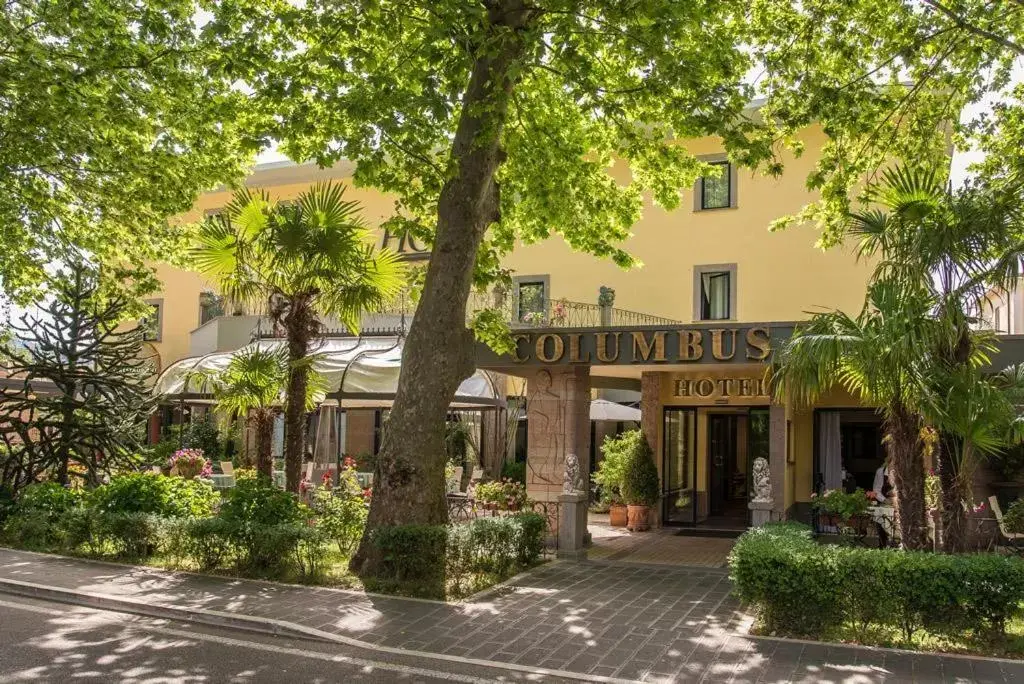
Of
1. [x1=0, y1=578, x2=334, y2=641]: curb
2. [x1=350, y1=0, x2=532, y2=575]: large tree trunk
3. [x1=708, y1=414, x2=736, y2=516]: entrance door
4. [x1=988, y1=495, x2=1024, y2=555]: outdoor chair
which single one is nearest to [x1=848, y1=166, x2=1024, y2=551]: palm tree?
[x1=988, y1=495, x2=1024, y2=555]: outdoor chair

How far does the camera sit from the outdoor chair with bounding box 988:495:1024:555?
12777 millimetres

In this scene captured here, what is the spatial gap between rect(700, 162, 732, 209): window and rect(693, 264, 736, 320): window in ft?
5.23

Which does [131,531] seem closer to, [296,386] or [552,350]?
[296,386]

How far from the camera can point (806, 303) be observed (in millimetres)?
21234

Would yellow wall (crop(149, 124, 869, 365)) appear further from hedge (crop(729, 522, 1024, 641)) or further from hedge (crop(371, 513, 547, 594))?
hedge (crop(729, 522, 1024, 641))

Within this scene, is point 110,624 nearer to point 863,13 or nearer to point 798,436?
point 863,13

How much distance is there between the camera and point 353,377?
1510cm

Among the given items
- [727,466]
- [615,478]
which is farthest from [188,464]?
[727,466]

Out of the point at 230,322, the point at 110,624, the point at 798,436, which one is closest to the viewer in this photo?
the point at 110,624

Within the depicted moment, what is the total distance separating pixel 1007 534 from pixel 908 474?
530 cm

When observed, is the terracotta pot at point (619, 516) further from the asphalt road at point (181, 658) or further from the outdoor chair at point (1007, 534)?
the asphalt road at point (181, 658)

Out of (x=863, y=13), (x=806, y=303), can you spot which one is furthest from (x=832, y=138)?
(x=806, y=303)

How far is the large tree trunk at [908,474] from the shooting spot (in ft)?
29.6

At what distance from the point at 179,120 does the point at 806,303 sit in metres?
14.8
